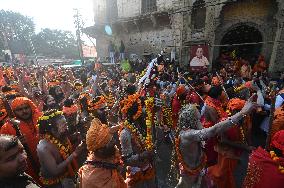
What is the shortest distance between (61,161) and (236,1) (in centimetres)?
1479

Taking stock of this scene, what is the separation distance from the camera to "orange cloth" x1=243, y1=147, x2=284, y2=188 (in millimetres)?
2805

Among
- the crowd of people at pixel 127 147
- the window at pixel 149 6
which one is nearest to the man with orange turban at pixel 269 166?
the crowd of people at pixel 127 147

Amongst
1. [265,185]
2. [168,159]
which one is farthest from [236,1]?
[265,185]

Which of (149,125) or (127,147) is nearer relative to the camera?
(127,147)

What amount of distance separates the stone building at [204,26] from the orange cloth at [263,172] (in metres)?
7.60

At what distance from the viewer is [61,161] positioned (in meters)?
3.59

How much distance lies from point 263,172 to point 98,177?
6.24ft

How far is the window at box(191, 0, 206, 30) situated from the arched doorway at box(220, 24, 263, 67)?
182 cm

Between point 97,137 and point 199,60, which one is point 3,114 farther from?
point 199,60

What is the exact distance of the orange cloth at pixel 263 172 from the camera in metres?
2.80

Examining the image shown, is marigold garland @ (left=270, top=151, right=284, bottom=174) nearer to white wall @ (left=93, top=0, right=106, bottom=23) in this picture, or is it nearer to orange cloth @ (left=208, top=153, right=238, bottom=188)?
orange cloth @ (left=208, top=153, right=238, bottom=188)

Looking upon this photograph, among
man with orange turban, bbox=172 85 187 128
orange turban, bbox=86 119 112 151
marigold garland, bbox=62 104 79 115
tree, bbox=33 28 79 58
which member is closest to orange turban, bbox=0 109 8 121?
marigold garland, bbox=62 104 79 115

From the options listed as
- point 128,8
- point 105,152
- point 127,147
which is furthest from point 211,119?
Answer: point 128,8

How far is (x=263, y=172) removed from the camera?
293cm
